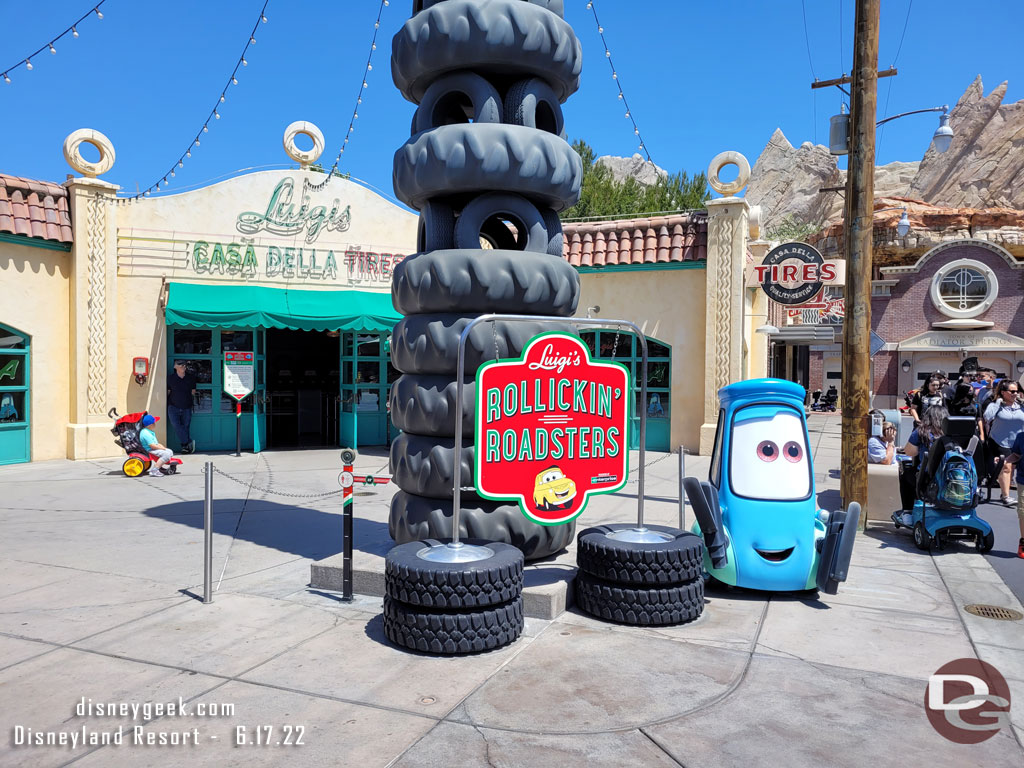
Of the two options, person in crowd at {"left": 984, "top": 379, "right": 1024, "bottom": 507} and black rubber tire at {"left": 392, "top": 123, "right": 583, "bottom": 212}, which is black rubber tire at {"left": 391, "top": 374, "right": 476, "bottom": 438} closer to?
black rubber tire at {"left": 392, "top": 123, "right": 583, "bottom": 212}

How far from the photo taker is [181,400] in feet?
48.1

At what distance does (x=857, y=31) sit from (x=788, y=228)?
54996 mm

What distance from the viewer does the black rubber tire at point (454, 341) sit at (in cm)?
617

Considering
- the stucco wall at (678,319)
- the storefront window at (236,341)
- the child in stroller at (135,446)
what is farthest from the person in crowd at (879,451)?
the storefront window at (236,341)

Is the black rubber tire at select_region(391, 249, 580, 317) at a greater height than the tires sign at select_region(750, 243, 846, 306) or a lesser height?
lesser

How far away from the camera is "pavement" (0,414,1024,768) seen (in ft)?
12.0

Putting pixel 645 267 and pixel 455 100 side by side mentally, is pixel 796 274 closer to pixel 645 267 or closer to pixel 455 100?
pixel 645 267

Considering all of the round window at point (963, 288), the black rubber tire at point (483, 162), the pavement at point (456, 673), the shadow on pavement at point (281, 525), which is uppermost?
the round window at point (963, 288)

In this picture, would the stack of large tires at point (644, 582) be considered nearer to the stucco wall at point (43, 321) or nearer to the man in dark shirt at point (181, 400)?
the man in dark shirt at point (181, 400)

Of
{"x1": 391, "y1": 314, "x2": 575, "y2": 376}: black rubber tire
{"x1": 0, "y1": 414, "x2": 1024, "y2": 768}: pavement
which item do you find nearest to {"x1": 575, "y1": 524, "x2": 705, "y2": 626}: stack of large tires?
{"x1": 0, "y1": 414, "x2": 1024, "y2": 768}: pavement

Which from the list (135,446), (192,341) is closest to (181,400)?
(192,341)

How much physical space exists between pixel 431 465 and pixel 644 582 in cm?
195

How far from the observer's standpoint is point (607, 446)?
5.89 meters

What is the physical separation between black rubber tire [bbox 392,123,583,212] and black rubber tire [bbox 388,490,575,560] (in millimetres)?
2634
